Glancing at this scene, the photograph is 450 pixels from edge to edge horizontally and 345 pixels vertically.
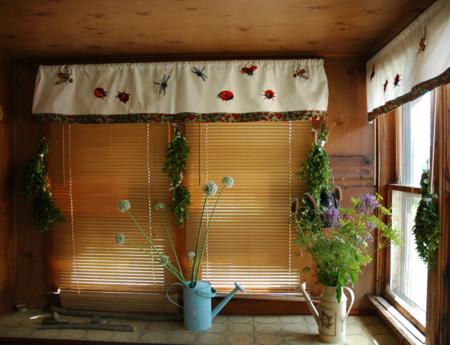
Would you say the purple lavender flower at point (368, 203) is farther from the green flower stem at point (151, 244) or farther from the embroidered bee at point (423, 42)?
the green flower stem at point (151, 244)

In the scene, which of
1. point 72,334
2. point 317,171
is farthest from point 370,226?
point 72,334

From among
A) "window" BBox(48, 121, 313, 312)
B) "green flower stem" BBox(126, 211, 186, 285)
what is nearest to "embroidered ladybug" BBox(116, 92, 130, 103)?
"window" BBox(48, 121, 313, 312)

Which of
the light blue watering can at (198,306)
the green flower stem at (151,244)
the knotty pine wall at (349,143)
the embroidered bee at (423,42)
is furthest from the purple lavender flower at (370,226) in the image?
the green flower stem at (151,244)

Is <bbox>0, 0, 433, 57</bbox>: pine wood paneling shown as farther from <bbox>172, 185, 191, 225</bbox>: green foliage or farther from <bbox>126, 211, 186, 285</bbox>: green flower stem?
<bbox>126, 211, 186, 285</bbox>: green flower stem

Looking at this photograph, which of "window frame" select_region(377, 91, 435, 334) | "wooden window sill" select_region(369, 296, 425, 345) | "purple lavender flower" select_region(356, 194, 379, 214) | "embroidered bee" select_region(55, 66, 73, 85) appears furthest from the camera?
"embroidered bee" select_region(55, 66, 73, 85)

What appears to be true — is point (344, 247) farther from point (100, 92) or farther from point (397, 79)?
point (100, 92)

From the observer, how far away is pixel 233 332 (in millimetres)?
2535

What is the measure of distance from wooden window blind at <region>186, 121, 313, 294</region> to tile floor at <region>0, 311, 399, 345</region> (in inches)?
10.1

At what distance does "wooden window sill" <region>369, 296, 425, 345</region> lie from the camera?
2.14m

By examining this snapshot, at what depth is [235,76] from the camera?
2.71 meters

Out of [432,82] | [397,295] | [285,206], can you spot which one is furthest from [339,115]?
[397,295]

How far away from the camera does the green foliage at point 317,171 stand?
2.64 metres

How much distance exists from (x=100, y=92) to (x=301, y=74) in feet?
5.05

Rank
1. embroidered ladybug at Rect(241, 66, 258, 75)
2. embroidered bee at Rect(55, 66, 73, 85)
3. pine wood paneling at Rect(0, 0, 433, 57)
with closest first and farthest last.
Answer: pine wood paneling at Rect(0, 0, 433, 57), embroidered ladybug at Rect(241, 66, 258, 75), embroidered bee at Rect(55, 66, 73, 85)
